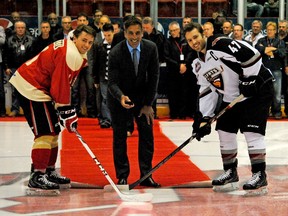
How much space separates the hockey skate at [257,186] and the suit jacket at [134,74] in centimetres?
93

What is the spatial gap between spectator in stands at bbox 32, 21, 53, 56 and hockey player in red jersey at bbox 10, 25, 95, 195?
520 centimetres

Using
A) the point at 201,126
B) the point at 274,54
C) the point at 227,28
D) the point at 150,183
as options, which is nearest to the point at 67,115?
the point at 150,183

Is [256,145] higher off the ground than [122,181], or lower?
higher

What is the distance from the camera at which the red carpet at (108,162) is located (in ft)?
19.2

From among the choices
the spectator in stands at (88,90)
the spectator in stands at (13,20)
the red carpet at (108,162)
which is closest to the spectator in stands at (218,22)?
the spectator in stands at (88,90)

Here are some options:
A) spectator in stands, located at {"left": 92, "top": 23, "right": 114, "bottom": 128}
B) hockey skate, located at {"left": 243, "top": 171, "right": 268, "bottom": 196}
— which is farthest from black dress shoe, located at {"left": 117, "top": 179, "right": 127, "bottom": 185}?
spectator in stands, located at {"left": 92, "top": 23, "right": 114, "bottom": 128}

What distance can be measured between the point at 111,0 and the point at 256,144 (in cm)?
717

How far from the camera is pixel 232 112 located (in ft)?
17.8

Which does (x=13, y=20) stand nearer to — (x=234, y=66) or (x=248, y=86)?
(x=234, y=66)

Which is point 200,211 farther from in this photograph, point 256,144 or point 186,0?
point 186,0

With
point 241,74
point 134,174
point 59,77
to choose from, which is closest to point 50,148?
point 59,77

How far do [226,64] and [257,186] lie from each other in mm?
840

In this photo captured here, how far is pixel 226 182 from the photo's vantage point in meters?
5.42

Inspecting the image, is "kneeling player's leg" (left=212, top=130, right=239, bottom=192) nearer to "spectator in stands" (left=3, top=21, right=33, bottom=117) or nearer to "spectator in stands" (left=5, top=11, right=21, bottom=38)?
"spectator in stands" (left=3, top=21, right=33, bottom=117)
